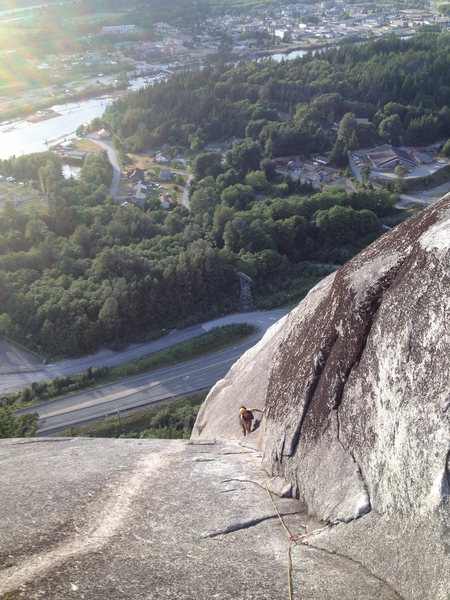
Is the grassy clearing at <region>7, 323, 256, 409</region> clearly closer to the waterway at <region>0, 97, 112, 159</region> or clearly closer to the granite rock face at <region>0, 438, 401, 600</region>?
the granite rock face at <region>0, 438, 401, 600</region>

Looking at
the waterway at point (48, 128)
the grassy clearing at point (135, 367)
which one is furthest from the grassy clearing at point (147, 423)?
the waterway at point (48, 128)

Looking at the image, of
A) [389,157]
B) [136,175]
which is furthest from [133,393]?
[389,157]

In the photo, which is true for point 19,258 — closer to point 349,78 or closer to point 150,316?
point 150,316

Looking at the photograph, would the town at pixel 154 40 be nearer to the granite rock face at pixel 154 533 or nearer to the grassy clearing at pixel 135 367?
the grassy clearing at pixel 135 367

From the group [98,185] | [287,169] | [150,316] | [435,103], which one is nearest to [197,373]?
[150,316]

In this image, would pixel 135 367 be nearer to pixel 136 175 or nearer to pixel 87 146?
pixel 136 175

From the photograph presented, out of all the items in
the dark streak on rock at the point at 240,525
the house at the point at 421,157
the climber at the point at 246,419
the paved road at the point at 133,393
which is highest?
the dark streak on rock at the point at 240,525
